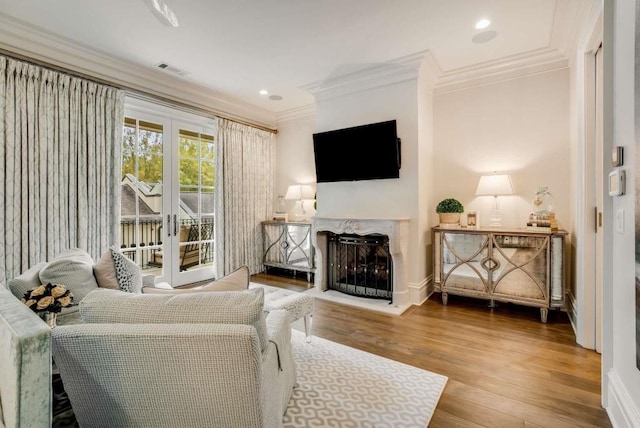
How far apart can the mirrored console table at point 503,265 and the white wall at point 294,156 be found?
231 cm

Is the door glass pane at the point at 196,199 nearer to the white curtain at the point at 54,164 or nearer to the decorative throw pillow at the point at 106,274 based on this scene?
the white curtain at the point at 54,164

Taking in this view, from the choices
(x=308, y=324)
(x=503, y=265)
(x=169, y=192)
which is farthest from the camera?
(x=169, y=192)

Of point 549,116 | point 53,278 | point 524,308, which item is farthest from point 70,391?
point 549,116

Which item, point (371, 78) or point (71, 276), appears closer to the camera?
point (71, 276)

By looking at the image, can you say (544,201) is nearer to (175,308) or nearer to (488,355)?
(488,355)

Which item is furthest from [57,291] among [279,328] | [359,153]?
[359,153]

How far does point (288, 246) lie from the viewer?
4.79 m

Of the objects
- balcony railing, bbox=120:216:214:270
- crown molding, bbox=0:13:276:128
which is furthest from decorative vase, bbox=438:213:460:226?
crown molding, bbox=0:13:276:128

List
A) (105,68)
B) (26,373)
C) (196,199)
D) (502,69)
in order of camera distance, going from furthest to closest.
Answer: (196,199)
(502,69)
(105,68)
(26,373)

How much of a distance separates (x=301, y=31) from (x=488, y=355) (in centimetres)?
324

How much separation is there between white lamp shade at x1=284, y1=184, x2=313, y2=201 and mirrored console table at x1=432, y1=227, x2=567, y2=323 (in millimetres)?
2126

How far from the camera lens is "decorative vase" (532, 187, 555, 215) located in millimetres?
3312

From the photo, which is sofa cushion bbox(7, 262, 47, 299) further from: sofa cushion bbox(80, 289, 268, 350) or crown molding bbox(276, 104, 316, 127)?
crown molding bbox(276, 104, 316, 127)

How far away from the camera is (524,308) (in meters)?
3.36
